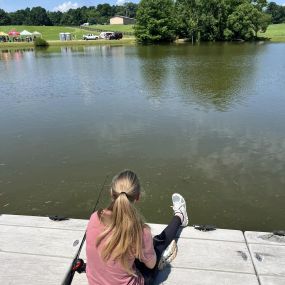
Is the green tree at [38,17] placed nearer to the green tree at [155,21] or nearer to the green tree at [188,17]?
the green tree at [155,21]

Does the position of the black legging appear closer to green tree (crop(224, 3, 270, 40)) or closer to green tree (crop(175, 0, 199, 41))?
green tree (crop(224, 3, 270, 40))

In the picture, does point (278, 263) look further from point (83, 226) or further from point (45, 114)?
point (45, 114)

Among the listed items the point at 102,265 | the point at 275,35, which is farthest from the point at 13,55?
the point at 275,35

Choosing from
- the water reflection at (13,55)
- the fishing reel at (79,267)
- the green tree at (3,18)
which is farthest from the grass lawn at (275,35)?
the green tree at (3,18)

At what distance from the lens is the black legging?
10.9ft

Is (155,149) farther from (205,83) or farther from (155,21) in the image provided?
(155,21)

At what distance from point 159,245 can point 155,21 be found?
64123mm

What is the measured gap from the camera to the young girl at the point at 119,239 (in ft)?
9.11

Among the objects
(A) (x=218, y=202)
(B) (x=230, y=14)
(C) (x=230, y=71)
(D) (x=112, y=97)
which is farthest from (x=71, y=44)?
(A) (x=218, y=202)

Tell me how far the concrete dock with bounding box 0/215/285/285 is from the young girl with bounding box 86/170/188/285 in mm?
813

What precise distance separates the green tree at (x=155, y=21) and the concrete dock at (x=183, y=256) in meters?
63.1

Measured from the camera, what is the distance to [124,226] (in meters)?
2.77

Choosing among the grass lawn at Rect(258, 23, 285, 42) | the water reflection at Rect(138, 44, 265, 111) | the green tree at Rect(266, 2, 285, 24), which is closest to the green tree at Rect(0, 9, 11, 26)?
the grass lawn at Rect(258, 23, 285, 42)

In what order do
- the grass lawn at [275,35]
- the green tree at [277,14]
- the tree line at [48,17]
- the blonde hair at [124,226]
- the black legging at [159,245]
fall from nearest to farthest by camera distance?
1. the blonde hair at [124,226]
2. the black legging at [159,245]
3. the grass lawn at [275,35]
4. the green tree at [277,14]
5. the tree line at [48,17]
